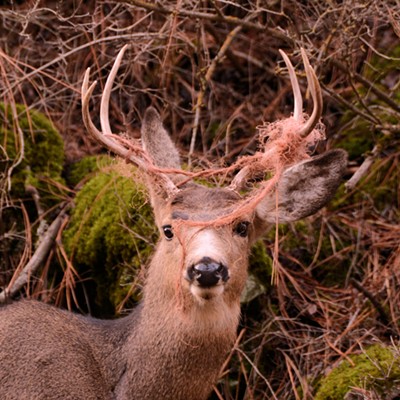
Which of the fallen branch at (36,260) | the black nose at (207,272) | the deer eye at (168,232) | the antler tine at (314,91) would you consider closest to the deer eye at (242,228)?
the deer eye at (168,232)

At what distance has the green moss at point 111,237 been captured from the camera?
6461mm

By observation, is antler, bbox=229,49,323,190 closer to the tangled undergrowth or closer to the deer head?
the deer head

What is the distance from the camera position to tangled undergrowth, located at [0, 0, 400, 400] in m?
6.26

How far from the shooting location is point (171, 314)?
4965 mm

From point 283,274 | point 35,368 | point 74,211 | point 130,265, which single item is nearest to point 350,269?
point 283,274

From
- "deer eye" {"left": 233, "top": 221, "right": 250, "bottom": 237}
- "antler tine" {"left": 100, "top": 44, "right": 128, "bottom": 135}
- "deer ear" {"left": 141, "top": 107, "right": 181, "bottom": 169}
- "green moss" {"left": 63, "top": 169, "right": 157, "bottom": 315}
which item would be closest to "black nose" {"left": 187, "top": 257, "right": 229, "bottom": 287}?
"deer eye" {"left": 233, "top": 221, "right": 250, "bottom": 237}

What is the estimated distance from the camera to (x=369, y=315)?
6.37 meters

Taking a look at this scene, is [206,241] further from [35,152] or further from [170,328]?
[35,152]

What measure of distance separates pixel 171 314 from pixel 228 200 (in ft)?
2.26

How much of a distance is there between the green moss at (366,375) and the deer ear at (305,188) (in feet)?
3.28

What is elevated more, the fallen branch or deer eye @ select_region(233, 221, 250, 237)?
deer eye @ select_region(233, 221, 250, 237)

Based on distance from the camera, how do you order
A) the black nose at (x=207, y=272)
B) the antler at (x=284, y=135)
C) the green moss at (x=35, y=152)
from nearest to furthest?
the black nose at (x=207, y=272) < the antler at (x=284, y=135) < the green moss at (x=35, y=152)

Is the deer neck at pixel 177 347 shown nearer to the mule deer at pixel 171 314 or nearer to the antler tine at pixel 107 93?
the mule deer at pixel 171 314

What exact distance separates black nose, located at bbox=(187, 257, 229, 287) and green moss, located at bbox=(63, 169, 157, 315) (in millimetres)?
1934
